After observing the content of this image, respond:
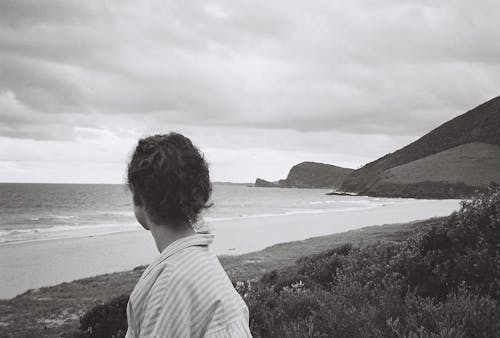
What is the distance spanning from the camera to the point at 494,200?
6621 mm

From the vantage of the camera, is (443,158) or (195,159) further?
(443,158)

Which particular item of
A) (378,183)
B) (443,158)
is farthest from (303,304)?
(443,158)

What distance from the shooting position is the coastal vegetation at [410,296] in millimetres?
3789

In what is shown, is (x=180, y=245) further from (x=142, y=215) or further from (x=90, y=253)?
(x=90, y=253)

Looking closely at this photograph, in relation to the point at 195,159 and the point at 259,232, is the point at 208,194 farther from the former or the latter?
the point at 259,232

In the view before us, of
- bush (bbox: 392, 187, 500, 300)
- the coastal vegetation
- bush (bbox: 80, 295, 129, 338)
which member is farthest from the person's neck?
bush (bbox: 80, 295, 129, 338)

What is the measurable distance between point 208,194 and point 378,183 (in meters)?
149

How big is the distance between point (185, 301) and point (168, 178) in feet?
1.75

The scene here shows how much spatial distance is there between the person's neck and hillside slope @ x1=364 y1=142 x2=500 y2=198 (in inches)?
5085

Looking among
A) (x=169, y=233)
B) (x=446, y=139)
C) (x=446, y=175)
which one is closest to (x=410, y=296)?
(x=169, y=233)

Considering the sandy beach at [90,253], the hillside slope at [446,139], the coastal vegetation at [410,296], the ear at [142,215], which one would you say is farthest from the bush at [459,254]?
the hillside slope at [446,139]

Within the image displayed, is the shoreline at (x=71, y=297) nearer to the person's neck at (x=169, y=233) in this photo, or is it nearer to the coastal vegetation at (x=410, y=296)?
the coastal vegetation at (x=410, y=296)

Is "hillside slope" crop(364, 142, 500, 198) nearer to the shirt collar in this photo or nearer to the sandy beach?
the sandy beach

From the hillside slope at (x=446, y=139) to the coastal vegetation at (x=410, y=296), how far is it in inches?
6039
